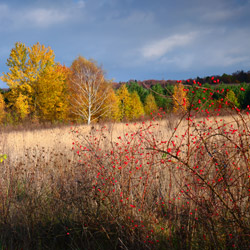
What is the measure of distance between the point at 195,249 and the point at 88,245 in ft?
3.40

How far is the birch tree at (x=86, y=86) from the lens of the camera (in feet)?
69.9

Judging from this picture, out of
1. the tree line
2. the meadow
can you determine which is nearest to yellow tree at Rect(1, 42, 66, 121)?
the tree line

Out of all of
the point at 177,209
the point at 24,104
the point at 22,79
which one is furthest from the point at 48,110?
the point at 177,209

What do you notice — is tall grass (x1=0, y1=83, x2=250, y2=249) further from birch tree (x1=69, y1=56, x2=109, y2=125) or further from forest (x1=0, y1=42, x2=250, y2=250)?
birch tree (x1=69, y1=56, x2=109, y2=125)

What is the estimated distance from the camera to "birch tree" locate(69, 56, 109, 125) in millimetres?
21312

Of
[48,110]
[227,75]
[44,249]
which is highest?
[227,75]

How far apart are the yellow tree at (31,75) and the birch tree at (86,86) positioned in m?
1.73

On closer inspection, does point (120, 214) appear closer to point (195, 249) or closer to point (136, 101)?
point (195, 249)

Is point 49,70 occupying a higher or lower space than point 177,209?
higher

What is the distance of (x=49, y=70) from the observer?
842 inches

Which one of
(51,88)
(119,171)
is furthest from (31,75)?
(119,171)

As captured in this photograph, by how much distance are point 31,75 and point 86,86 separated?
5.34 m

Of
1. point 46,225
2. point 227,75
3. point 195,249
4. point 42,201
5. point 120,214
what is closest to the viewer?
point 195,249

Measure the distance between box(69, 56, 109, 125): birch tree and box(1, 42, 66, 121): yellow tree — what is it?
173 centimetres
